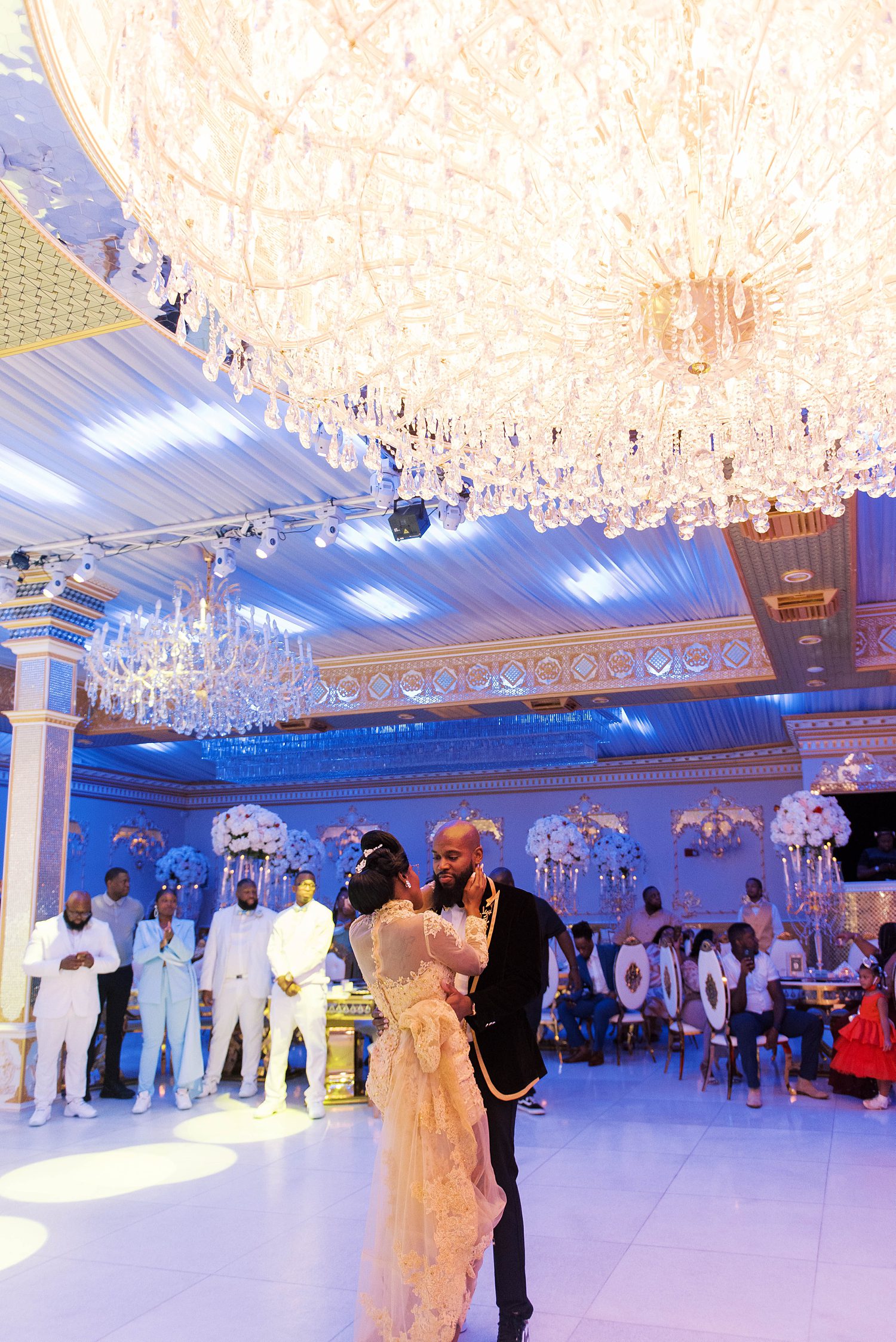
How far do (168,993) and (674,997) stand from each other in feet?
13.9

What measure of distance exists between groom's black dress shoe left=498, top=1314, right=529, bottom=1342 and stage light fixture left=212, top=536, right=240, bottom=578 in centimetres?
500

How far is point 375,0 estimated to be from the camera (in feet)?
7.66

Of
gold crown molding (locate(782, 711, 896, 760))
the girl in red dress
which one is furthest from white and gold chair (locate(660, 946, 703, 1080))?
gold crown molding (locate(782, 711, 896, 760))

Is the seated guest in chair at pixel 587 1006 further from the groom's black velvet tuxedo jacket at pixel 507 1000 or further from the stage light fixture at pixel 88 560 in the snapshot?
the groom's black velvet tuxedo jacket at pixel 507 1000

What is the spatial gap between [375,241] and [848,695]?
10666 millimetres

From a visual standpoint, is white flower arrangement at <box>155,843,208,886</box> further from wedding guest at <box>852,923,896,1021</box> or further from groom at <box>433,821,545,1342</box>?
groom at <box>433,821,545,1342</box>

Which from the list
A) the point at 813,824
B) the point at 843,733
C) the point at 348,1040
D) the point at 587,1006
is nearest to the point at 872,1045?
the point at 587,1006

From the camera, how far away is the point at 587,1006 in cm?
999

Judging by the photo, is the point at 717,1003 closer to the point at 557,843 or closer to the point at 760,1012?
the point at 760,1012

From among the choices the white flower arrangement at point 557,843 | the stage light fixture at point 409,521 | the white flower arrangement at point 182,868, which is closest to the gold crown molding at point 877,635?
the stage light fixture at point 409,521

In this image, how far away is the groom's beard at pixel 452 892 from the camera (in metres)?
3.61

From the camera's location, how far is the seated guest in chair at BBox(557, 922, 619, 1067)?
9.76 metres

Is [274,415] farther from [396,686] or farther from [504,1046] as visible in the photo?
[396,686]

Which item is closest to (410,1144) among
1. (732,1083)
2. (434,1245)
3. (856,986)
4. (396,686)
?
(434,1245)
